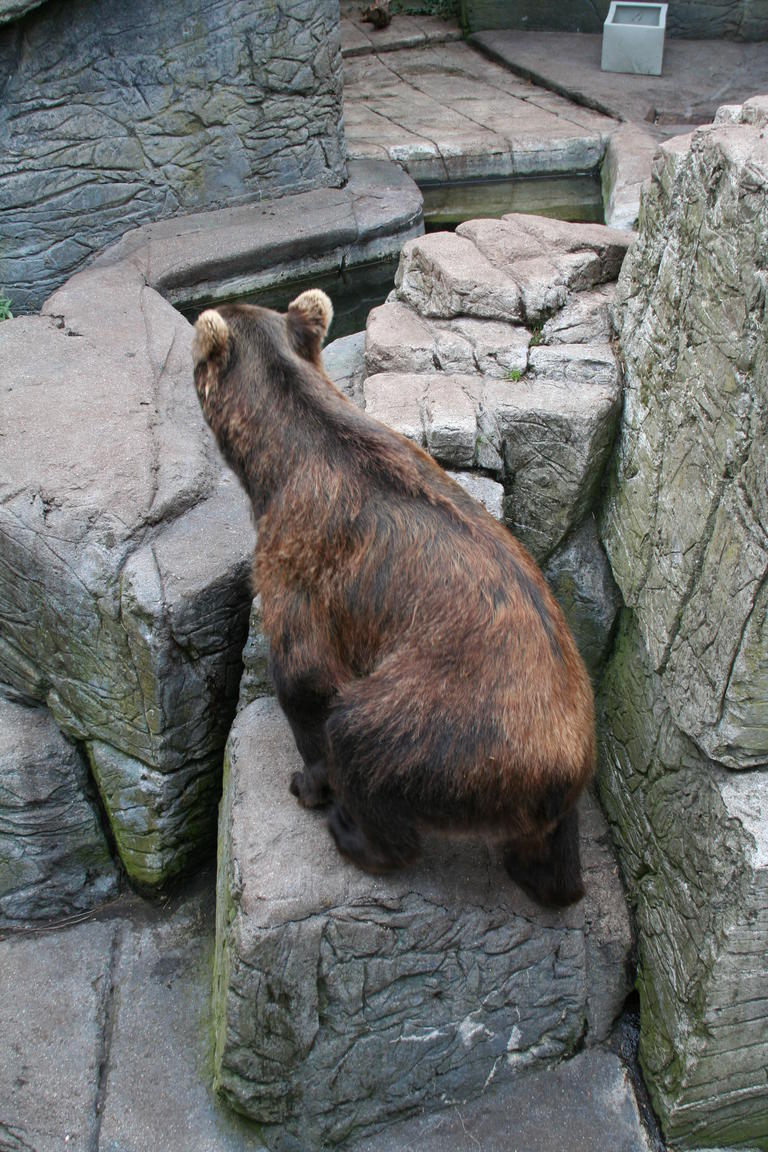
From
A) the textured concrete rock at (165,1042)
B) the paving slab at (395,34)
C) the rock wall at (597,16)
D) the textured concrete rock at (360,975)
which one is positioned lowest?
the textured concrete rock at (165,1042)

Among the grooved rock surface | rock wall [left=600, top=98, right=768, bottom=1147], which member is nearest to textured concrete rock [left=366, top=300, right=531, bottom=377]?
the grooved rock surface

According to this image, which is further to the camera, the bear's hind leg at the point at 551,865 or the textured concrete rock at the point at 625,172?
the textured concrete rock at the point at 625,172

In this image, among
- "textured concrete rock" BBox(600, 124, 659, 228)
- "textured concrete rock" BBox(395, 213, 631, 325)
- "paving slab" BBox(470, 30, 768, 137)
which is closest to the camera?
"textured concrete rock" BBox(395, 213, 631, 325)

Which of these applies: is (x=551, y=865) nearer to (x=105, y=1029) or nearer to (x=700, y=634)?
(x=700, y=634)

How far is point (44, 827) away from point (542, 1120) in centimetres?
207

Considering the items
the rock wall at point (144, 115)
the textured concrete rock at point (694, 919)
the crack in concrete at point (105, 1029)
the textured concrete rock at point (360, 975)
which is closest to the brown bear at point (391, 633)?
the textured concrete rock at point (360, 975)

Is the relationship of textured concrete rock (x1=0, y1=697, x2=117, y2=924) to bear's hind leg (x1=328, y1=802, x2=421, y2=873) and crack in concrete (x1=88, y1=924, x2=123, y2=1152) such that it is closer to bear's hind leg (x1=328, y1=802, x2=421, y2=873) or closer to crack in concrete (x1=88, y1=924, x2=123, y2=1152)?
crack in concrete (x1=88, y1=924, x2=123, y2=1152)

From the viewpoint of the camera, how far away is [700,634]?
2754mm

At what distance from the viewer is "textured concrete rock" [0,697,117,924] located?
12.5 feet

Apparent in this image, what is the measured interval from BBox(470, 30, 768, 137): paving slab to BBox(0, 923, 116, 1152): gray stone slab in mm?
7529

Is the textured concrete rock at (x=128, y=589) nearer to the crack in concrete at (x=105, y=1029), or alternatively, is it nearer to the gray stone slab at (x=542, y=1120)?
the crack in concrete at (x=105, y=1029)

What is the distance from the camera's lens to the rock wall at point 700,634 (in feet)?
8.15

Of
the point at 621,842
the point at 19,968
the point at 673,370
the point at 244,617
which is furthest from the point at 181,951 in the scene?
the point at 673,370

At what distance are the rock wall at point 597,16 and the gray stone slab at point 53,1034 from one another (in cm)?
1101
